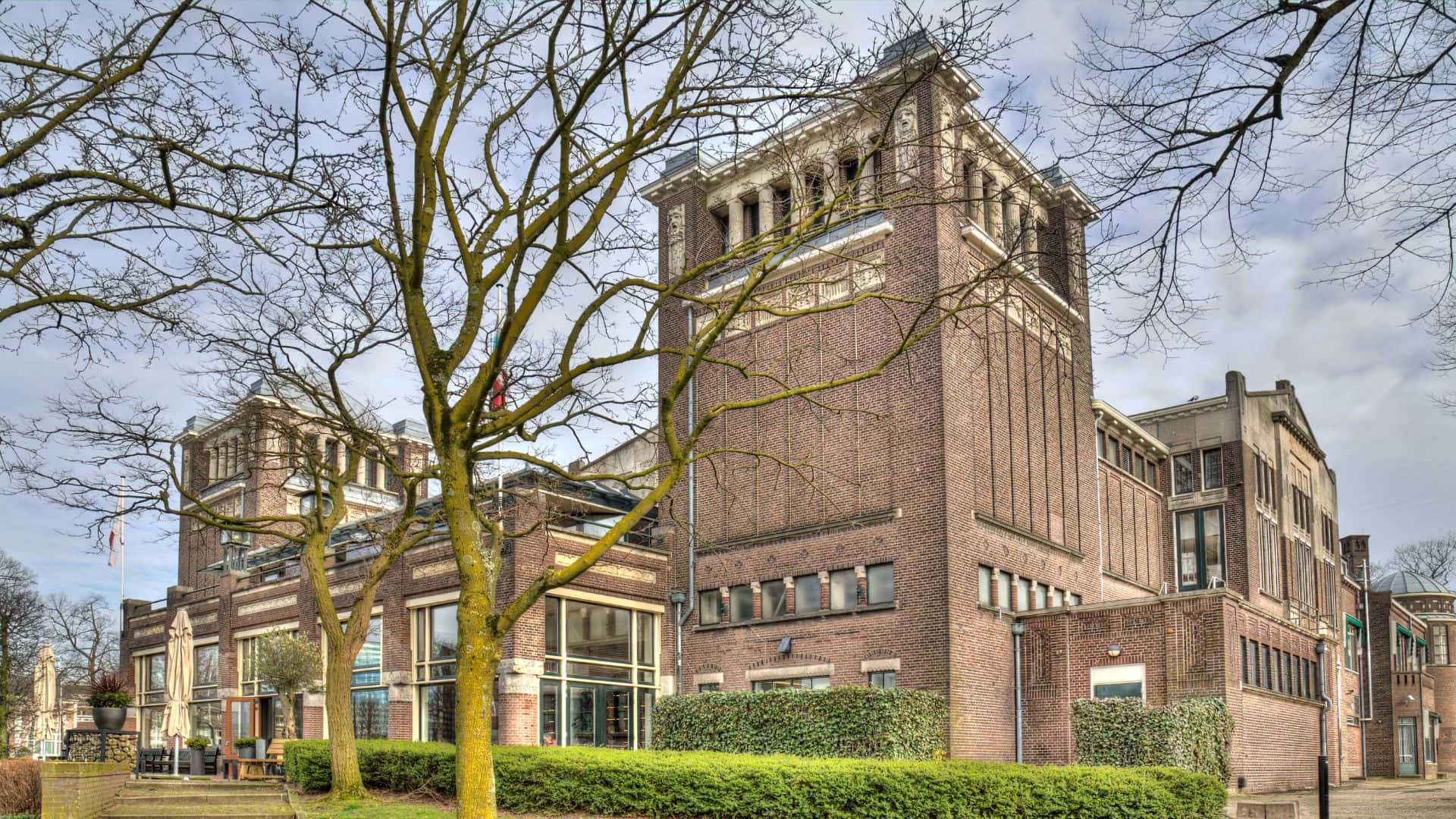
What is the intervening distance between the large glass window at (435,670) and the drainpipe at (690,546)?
6.25 metres

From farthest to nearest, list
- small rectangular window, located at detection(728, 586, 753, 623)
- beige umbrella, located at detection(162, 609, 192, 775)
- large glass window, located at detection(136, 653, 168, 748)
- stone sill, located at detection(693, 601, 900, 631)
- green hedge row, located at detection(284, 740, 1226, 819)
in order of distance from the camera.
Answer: large glass window, located at detection(136, 653, 168, 748) → small rectangular window, located at detection(728, 586, 753, 623) → stone sill, located at detection(693, 601, 900, 631) → beige umbrella, located at detection(162, 609, 192, 775) → green hedge row, located at detection(284, 740, 1226, 819)

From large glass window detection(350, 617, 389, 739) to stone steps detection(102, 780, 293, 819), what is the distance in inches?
426

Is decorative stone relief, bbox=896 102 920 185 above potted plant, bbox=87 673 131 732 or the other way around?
above

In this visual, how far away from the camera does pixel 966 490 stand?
30094 mm

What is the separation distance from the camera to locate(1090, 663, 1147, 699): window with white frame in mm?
29047

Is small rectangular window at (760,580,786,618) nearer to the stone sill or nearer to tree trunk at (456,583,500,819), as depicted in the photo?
the stone sill

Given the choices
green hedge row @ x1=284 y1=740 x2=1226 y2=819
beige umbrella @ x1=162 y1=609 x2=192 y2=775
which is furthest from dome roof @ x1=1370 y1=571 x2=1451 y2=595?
beige umbrella @ x1=162 y1=609 x2=192 y2=775

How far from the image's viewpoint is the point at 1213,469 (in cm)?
4653

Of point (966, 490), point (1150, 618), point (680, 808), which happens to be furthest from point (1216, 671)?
point (680, 808)

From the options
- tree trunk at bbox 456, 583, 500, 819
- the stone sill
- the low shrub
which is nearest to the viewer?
tree trunk at bbox 456, 583, 500, 819

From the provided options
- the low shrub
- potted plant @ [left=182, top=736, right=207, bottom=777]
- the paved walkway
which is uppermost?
the low shrub

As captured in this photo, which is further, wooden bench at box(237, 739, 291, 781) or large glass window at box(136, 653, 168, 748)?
large glass window at box(136, 653, 168, 748)

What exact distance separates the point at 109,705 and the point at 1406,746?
59.9m

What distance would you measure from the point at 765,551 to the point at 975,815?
16.0 meters
